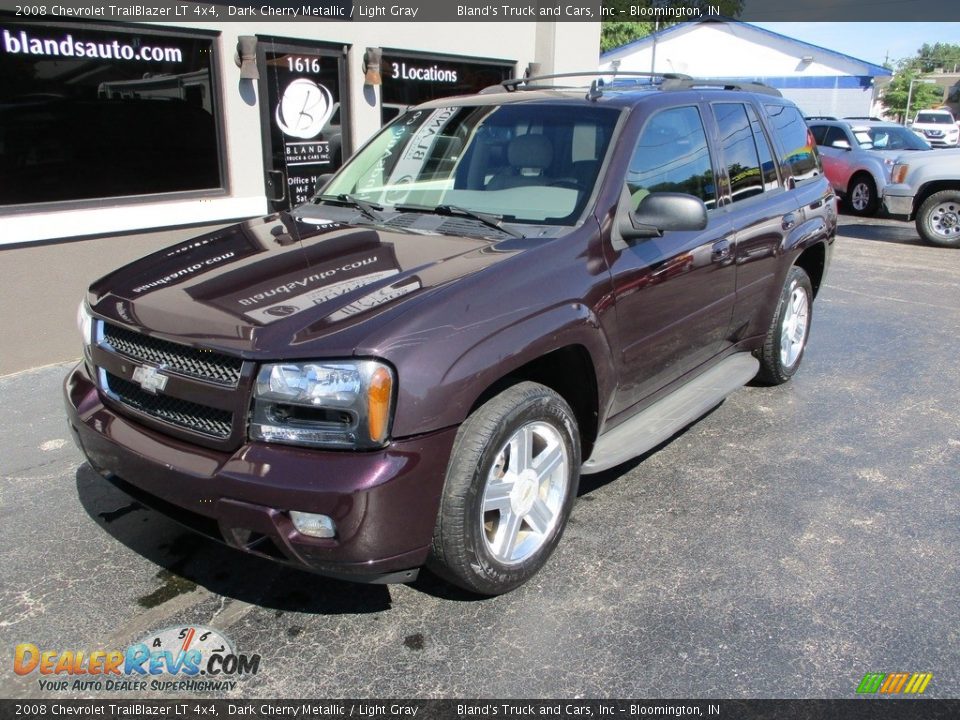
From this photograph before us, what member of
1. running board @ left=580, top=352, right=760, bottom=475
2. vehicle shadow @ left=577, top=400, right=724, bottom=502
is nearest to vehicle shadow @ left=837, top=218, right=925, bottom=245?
running board @ left=580, top=352, right=760, bottom=475

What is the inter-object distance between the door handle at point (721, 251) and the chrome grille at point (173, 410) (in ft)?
8.48

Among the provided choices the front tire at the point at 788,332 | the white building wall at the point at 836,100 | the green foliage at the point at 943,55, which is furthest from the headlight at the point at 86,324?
the green foliage at the point at 943,55

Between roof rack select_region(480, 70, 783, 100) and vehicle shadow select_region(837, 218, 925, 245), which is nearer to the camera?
roof rack select_region(480, 70, 783, 100)

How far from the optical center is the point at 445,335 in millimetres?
2605

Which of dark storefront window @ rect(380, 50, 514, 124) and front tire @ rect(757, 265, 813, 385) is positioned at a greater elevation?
dark storefront window @ rect(380, 50, 514, 124)

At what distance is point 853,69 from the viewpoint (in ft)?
110

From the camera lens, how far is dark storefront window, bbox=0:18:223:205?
5848 millimetres

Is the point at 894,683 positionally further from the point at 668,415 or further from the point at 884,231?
the point at 884,231

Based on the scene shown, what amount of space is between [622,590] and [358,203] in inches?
86.7

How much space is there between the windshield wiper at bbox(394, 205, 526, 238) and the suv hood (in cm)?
15

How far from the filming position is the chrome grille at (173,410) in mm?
2643

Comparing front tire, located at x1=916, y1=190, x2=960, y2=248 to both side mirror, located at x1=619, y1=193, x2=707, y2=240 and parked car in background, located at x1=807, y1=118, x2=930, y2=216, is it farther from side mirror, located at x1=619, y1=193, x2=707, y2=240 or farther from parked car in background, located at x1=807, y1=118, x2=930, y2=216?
side mirror, located at x1=619, y1=193, x2=707, y2=240

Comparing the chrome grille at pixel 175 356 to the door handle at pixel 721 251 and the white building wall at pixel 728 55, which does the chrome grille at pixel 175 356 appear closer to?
the door handle at pixel 721 251

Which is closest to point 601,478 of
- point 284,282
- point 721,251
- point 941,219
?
point 721,251
